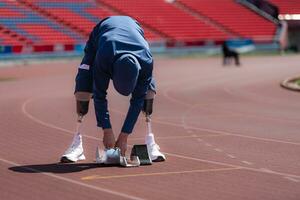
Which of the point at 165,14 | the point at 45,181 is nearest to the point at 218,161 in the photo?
the point at 45,181

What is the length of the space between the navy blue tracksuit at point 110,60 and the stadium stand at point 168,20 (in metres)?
39.7

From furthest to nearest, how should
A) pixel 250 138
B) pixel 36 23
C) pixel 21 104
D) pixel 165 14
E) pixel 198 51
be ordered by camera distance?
pixel 165 14 → pixel 198 51 → pixel 36 23 → pixel 21 104 → pixel 250 138

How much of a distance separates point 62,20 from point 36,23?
102 inches

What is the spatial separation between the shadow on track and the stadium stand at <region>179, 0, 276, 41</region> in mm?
44412

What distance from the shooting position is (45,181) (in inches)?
292

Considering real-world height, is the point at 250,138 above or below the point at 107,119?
below

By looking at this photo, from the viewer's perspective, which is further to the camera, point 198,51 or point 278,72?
A: point 198,51

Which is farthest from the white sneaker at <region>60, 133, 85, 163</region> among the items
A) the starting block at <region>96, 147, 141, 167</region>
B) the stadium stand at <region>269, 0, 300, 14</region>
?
the stadium stand at <region>269, 0, 300, 14</region>

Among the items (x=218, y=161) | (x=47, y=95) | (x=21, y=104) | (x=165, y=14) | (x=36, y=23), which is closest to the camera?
(x=218, y=161)

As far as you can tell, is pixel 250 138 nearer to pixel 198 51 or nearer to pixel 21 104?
pixel 21 104

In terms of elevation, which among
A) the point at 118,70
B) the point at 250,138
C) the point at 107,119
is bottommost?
the point at 250,138

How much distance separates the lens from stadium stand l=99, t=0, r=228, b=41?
4884 centimetres

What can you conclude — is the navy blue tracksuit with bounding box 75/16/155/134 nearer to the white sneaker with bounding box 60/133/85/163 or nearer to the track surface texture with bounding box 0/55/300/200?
the white sneaker with bounding box 60/133/85/163

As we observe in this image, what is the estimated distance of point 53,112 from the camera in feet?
50.4
